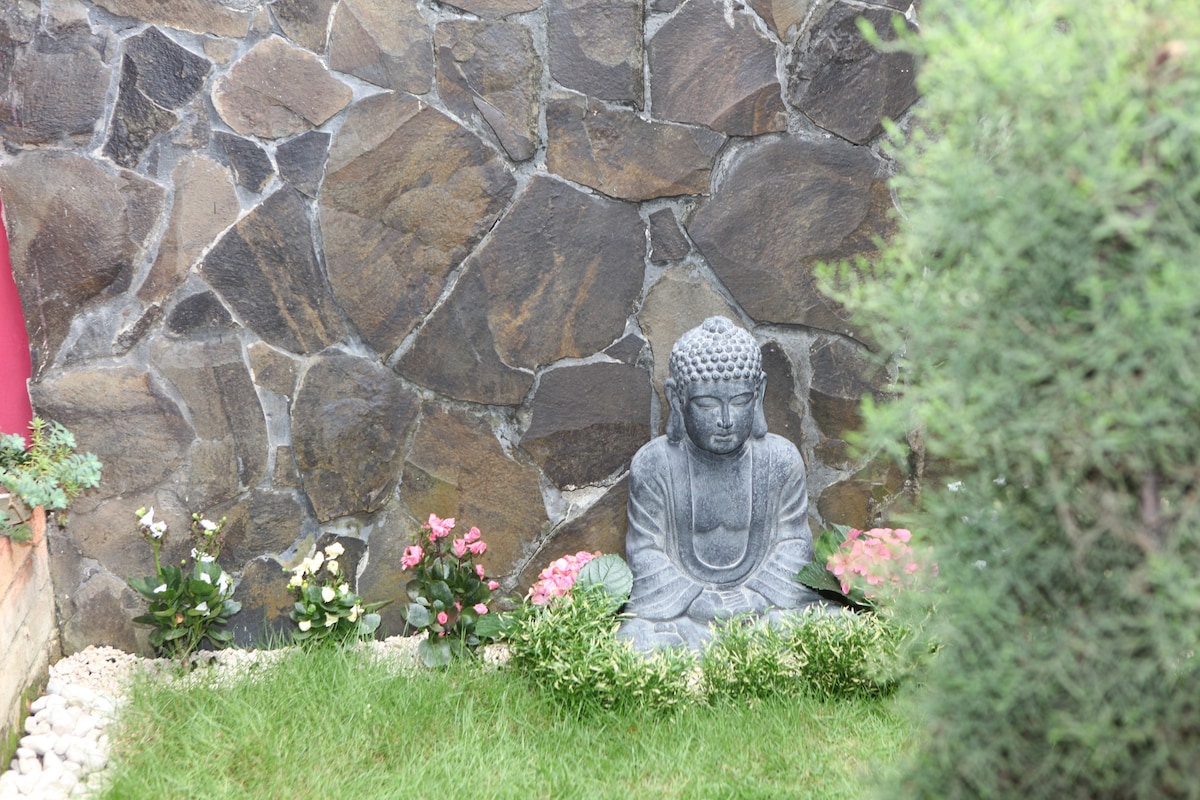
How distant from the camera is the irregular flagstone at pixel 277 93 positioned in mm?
3008

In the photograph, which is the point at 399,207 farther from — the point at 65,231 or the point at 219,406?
the point at 65,231

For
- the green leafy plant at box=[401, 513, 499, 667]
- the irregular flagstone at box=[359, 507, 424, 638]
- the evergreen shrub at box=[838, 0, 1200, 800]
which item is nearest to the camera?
the evergreen shrub at box=[838, 0, 1200, 800]

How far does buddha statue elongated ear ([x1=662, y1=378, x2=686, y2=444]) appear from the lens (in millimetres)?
3189

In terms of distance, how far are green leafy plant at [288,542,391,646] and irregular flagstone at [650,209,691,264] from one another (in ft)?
4.77

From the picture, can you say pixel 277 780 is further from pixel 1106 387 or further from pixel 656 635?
pixel 1106 387

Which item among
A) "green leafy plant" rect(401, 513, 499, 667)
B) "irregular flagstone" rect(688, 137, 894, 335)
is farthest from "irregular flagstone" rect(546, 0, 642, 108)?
"green leafy plant" rect(401, 513, 499, 667)

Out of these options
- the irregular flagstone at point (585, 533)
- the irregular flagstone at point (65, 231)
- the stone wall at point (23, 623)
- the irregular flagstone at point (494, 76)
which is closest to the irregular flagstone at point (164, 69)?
the irregular flagstone at point (65, 231)

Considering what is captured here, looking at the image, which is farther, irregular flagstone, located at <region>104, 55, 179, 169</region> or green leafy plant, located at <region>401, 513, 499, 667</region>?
green leafy plant, located at <region>401, 513, 499, 667</region>

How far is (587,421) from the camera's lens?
340cm

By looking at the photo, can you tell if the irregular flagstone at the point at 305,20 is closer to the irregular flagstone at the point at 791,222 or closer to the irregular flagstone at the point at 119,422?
the irregular flagstone at the point at 119,422

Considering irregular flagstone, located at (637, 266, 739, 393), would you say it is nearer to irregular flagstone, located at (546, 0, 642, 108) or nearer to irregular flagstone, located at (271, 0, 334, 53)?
irregular flagstone, located at (546, 0, 642, 108)

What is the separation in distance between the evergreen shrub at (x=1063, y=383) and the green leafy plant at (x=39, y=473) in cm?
250

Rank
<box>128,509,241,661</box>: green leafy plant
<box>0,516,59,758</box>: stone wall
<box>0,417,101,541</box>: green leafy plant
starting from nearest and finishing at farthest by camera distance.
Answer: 1. <box>0,516,59,758</box>: stone wall
2. <box>0,417,101,541</box>: green leafy plant
3. <box>128,509,241,661</box>: green leafy plant

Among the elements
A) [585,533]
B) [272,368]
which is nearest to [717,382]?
[585,533]
